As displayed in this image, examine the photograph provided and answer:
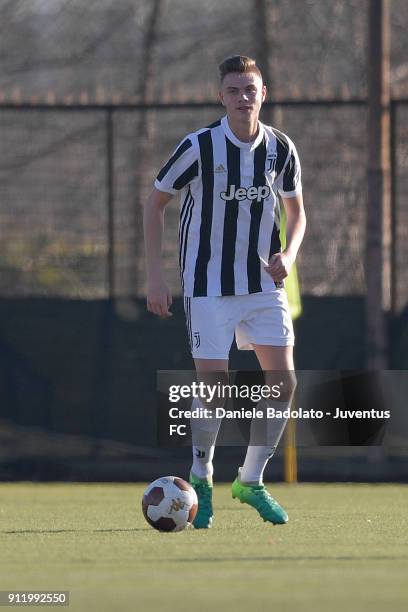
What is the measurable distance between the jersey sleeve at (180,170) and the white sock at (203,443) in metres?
0.95

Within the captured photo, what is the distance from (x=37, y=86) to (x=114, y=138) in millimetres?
4743

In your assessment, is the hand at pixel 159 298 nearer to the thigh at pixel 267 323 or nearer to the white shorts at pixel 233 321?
the white shorts at pixel 233 321

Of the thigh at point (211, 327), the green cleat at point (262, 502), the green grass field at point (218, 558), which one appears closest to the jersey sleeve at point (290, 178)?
the thigh at point (211, 327)

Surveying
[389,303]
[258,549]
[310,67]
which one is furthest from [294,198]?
[310,67]

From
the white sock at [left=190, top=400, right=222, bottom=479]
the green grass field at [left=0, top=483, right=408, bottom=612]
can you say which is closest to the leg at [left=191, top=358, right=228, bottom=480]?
the white sock at [left=190, top=400, right=222, bottom=479]

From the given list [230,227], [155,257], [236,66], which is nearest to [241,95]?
[236,66]

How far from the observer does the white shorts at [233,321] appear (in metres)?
6.60

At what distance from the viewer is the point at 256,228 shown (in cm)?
671

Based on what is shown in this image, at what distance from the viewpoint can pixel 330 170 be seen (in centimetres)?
1055

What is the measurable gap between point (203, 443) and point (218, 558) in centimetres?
130

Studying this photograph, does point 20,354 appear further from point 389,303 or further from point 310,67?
point 310,67

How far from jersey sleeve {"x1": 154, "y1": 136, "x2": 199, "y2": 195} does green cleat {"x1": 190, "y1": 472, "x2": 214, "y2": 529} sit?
1269 mm

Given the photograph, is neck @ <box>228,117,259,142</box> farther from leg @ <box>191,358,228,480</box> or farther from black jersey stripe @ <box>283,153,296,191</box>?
leg @ <box>191,358,228,480</box>

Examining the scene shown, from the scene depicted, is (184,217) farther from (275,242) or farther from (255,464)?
(255,464)
